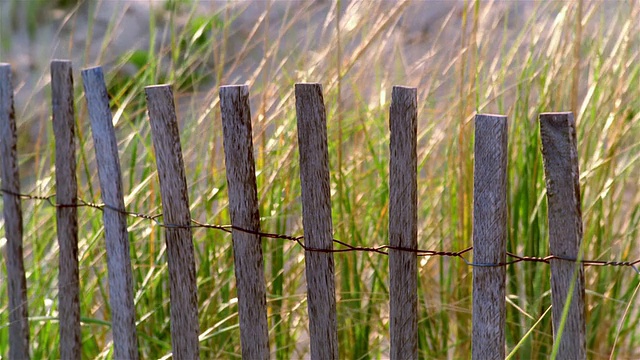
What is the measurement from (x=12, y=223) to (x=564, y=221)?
4.18 ft

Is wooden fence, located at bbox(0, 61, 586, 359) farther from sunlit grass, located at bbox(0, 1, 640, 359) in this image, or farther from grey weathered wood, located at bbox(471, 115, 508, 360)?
sunlit grass, located at bbox(0, 1, 640, 359)

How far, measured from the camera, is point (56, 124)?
1641 mm

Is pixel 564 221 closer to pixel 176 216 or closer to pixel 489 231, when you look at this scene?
pixel 489 231

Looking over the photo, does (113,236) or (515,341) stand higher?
(113,236)

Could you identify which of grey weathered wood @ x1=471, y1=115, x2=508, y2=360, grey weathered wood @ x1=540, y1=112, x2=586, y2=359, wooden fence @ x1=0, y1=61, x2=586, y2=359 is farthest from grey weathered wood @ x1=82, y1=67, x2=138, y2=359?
grey weathered wood @ x1=540, y1=112, x2=586, y2=359

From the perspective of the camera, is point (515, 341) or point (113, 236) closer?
point (113, 236)

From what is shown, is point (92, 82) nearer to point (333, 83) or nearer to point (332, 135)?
point (333, 83)

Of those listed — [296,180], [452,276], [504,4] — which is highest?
[504,4]

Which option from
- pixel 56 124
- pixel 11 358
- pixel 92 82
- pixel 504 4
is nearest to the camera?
pixel 92 82

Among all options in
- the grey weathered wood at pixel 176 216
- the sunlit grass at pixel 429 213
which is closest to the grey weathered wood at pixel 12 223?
the sunlit grass at pixel 429 213

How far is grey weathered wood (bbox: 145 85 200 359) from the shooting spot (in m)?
1.38

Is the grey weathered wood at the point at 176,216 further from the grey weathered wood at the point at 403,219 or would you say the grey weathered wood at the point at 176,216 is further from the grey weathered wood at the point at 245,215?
the grey weathered wood at the point at 403,219

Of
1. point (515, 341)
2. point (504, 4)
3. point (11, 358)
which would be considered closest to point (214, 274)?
point (11, 358)

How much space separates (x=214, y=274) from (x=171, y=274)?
494 millimetres
